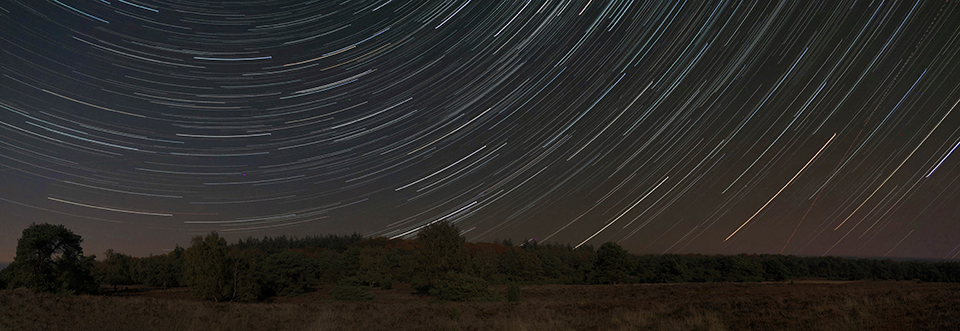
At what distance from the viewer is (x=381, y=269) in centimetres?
7350

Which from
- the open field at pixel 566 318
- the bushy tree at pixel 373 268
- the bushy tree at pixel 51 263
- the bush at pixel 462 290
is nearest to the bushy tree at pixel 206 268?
the bushy tree at pixel 51 263

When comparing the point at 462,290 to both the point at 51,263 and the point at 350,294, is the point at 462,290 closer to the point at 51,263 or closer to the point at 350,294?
the point at 350,294

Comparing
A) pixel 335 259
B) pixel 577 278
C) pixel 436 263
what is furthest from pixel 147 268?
pixel 577 278

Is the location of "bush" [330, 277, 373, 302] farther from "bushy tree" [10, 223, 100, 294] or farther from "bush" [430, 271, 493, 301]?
"bushy tree" [10, 223, 100, 294]

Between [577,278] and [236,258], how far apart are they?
133ft

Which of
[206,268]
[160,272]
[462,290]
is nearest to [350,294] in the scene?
[462,290]

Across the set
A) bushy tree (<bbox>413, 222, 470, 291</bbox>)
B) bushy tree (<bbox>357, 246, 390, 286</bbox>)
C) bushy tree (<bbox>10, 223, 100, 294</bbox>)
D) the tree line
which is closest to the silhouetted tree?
the tree line

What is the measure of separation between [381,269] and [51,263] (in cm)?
4037

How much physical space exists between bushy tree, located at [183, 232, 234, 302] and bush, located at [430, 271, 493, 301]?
2066 cm

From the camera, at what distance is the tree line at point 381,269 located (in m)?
39.7

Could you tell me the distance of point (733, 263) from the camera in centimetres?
6006

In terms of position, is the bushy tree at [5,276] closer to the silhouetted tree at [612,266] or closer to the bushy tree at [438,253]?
the bushy tree at [438,253]

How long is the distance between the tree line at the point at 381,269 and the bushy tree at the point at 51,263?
0.23 ft

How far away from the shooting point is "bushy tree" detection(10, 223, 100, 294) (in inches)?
1510
